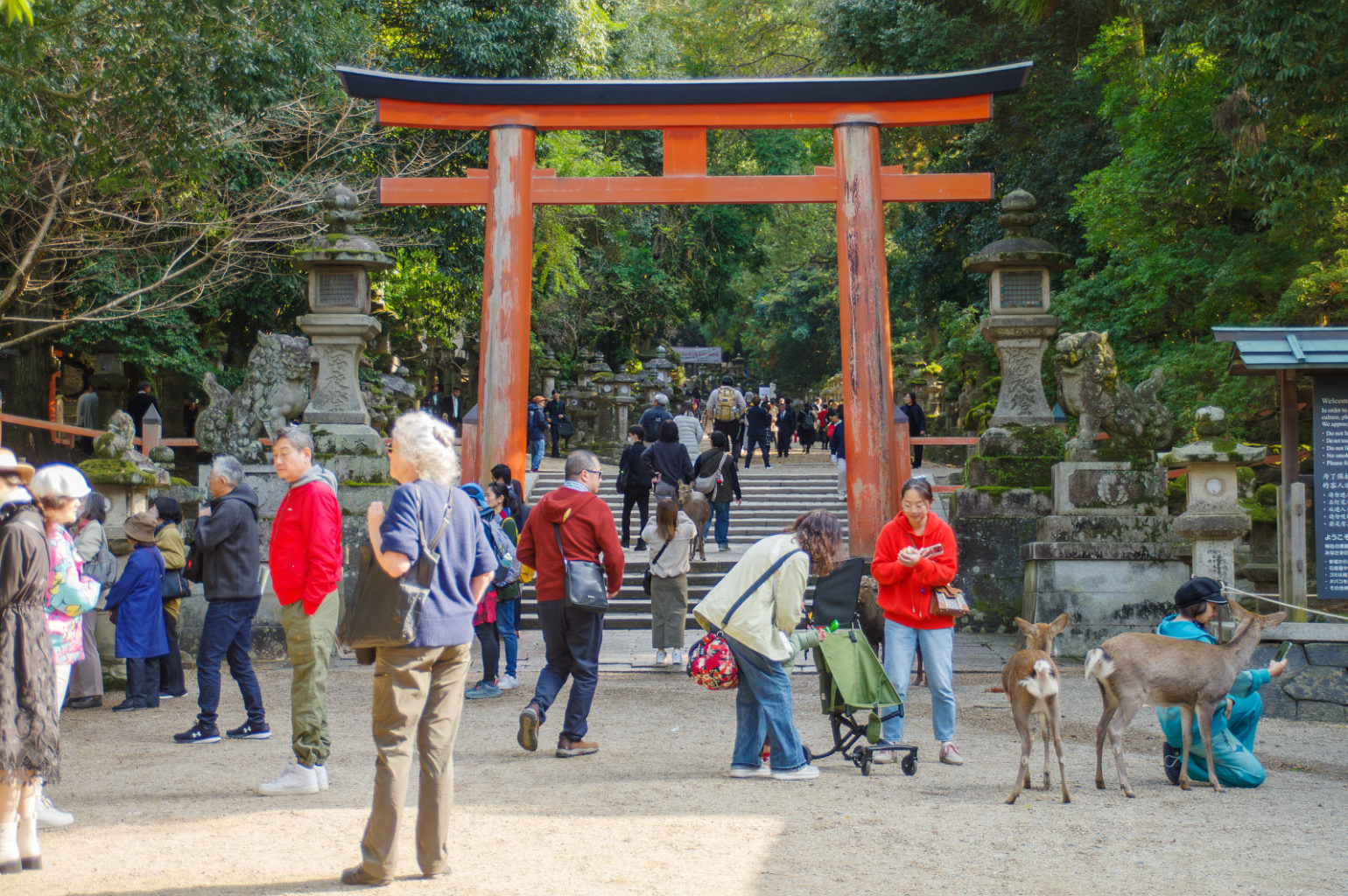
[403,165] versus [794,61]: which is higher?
[794,61]

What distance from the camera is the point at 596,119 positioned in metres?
11.1

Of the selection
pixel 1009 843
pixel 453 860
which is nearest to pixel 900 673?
pixel 1009 843

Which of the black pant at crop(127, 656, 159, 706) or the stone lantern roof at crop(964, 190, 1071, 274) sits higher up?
the stone lantern roof at crop(964, 190, 1071, 274)

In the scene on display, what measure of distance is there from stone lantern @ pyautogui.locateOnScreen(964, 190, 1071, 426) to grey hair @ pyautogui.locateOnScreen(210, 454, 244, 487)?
7.04 meters

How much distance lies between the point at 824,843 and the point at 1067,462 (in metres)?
6.19

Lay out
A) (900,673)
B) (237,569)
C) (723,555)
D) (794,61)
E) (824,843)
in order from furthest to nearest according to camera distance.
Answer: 1. (794,61)
2. (723,555)
3. (237,569)
4. (900,673)
5. (824,843)

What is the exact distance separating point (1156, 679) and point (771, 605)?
1850 mm

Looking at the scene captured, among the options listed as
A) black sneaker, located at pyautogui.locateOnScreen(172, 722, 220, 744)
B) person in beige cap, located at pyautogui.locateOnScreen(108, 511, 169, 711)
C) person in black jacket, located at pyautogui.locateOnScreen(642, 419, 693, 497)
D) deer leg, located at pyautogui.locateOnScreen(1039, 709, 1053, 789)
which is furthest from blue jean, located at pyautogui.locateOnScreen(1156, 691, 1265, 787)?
person in black jacket, located at pyautogui.locateOnScreen(642, 419, 693, 497)

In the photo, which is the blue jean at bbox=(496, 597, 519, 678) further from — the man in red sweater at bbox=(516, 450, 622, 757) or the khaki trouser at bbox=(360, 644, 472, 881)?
the khaki trouser at bbox=(360, 644, 472, 881)

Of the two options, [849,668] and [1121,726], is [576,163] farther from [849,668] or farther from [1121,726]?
[1121,726]

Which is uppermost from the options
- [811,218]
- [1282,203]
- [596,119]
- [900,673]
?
[811,218]

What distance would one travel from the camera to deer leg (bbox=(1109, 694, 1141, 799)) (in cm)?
532

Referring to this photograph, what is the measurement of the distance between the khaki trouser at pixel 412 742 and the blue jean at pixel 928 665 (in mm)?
2640

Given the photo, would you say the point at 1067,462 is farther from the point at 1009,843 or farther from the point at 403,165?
the point at 403,165
